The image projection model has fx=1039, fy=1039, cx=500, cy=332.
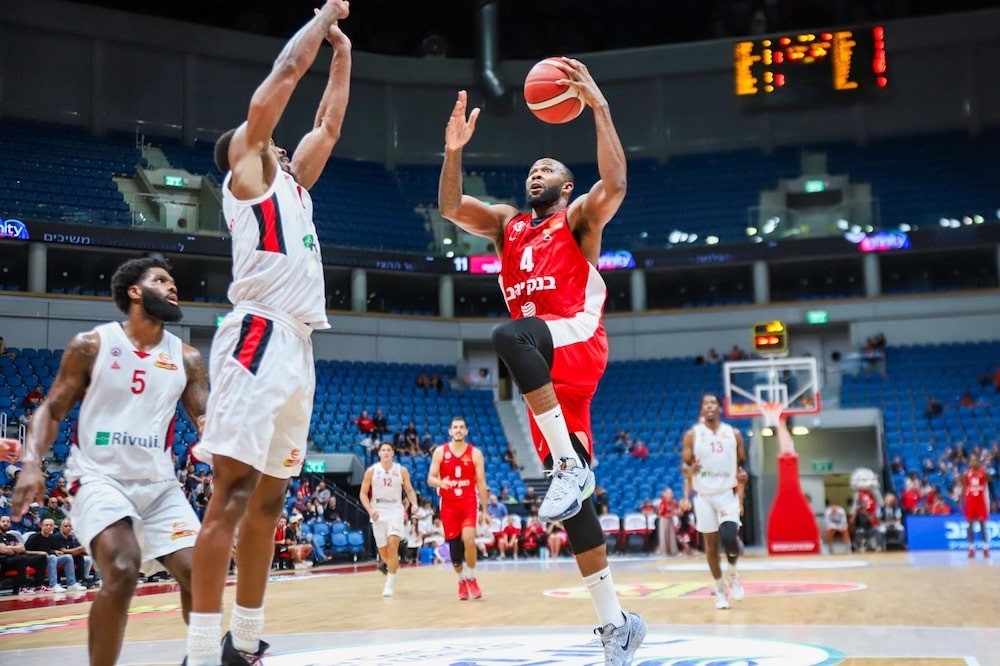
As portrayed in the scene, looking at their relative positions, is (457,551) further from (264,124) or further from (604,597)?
(264,124)

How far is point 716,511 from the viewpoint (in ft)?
34.8

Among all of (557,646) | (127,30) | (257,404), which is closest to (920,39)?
(127,30)

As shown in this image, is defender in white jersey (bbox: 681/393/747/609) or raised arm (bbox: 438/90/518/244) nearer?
raised arm (bbox: 438/90/518/244)

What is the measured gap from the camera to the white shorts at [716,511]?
10.5 meters

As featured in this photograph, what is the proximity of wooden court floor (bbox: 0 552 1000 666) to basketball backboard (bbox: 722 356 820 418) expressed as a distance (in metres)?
7.17

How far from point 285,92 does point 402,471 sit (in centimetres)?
1012

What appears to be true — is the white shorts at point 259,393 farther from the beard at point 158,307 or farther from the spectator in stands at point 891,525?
the spectator in stands at point 891,525

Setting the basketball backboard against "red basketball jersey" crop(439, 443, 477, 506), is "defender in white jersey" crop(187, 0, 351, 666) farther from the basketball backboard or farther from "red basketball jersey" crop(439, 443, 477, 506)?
the basketball backboard

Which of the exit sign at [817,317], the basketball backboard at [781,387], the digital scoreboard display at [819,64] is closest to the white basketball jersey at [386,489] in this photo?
the basketball backboard at [781,387]

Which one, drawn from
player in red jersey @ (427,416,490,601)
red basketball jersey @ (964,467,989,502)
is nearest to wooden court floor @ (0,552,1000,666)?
player in red jersey @ (427,416,490,601)

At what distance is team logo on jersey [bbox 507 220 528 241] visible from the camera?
18.7 ft

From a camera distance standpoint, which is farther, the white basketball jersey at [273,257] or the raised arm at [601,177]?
the raised arm at [601,177]

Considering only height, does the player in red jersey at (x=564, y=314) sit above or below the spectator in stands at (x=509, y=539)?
above

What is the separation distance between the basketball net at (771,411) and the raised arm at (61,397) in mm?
19172
